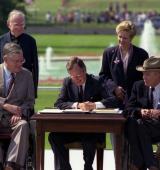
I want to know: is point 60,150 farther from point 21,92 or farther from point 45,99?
point 45,99

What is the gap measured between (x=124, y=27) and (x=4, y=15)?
→ 28954 millimetres

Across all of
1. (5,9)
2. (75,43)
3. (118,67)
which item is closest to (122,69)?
(118,67)

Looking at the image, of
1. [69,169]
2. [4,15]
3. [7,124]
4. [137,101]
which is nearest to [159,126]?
[137,101]

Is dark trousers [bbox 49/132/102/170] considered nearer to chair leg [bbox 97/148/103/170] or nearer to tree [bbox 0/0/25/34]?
chair leg [bbox 97/148/103/170]

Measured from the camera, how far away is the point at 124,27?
9.98 meters

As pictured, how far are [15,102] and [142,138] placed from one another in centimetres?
152

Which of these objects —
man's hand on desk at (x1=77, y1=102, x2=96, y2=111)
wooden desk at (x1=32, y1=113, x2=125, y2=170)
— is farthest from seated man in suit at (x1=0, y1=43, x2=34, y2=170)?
man's hand on desk at (x1=77, y1=102, x2=96, y2=111)

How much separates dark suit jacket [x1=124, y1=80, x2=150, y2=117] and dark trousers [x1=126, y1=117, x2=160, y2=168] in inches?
9.4

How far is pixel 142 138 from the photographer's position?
9.55 m

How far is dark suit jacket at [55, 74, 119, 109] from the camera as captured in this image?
9.84m

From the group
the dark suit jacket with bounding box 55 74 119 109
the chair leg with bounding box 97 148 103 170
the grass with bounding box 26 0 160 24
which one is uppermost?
the dark suit jacket with bounding box 55 74 119 109

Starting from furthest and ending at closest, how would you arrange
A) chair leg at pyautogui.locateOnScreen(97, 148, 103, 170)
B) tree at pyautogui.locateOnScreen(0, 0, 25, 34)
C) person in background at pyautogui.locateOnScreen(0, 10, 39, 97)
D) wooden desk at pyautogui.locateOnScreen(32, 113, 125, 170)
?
tree at pyautogui.locateOnScreen(0, 0, 25, 34)
person in background at pyautogui.locateOnScreen(0, 10, 39, 97)
chair leg at pyautogui.locateOnScreen(97, 148, 103, 170)
wooden desk at pyautogui.locateOnScreen(32, 113, 125, 170)

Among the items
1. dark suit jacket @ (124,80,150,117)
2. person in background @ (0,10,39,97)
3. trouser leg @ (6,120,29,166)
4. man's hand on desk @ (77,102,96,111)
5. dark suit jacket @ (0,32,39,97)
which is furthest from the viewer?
dark suit jacket @ (0,32,39,97)

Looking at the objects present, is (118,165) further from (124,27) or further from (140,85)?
(124,27)
